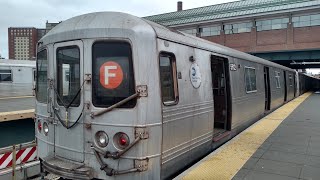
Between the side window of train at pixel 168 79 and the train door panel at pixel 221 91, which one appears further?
the train door panel at pixel 221 91

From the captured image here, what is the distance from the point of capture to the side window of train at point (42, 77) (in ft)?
16.7

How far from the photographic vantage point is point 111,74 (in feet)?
13.9

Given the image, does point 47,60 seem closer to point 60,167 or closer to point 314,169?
point 60,167

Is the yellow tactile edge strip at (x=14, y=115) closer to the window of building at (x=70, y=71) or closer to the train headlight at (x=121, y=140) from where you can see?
the window of building at (x=70, y=71)

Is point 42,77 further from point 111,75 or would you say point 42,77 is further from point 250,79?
point 250,79

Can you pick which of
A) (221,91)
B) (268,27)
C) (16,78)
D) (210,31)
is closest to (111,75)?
(221,91)

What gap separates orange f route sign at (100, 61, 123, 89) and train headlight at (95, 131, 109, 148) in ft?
2.11

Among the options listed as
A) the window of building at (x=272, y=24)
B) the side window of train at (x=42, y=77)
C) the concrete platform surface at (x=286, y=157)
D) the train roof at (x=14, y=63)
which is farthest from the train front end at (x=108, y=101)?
the window of building at (x=272, y=24)

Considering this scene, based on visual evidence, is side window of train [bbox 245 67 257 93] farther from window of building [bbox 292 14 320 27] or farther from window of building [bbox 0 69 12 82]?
window of building [bbox 292 14 320 27]

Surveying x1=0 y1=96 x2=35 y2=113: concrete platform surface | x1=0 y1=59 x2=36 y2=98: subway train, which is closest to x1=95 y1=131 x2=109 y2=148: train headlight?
x1=0 y1=96 x2=35 y2=113: concrete platform surface

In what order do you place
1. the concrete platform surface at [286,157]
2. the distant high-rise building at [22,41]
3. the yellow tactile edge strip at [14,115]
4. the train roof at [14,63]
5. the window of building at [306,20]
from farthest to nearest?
the distant high-rise building at [22,41]
the window of building at [306,20]
the train roof at [14,63]
the yellow tactile edge strip at [14,115]
the concrete platform surface at [286,157]

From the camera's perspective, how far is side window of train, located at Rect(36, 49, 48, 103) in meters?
5.09

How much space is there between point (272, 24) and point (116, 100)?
44.1 m

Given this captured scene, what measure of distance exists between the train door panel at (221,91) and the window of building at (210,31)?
4154cm
